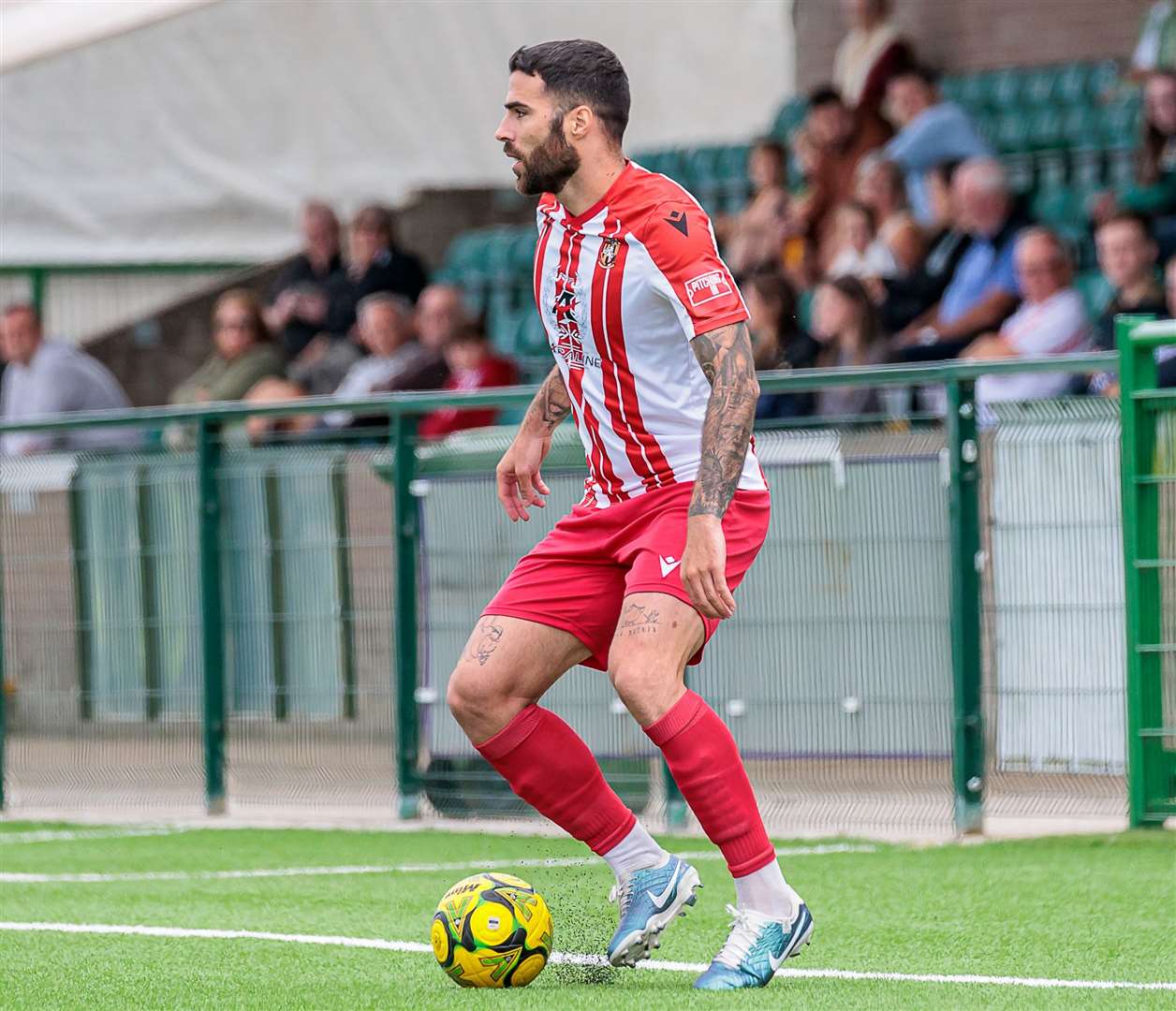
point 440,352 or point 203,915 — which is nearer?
point 203,915

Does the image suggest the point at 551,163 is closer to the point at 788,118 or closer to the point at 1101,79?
the point at 1101,79

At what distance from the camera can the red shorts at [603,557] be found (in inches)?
206

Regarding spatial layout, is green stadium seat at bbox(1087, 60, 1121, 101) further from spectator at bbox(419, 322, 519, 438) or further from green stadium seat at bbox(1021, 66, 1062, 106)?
spectator at bbox(419, 322, 519, 438)

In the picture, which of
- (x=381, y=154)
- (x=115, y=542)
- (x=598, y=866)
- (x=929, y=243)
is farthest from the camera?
(x=381, y=154)

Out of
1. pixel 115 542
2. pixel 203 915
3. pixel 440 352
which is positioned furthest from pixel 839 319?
pixel 203 915

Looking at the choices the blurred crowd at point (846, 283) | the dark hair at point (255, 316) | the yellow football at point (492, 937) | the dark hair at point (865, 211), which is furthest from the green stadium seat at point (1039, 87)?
the yellow football at point (492, 937)

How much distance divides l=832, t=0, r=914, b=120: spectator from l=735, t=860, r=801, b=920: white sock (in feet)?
36.0

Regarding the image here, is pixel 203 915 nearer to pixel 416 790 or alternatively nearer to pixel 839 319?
pixel 416 790

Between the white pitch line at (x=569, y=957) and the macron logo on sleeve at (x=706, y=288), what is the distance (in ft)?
5.22

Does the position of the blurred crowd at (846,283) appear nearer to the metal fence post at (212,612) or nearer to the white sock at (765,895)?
the metal fence post at (212,612)

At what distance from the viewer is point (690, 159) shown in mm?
17500

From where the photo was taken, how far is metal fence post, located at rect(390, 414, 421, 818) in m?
9.70

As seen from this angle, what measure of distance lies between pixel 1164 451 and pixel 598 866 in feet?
8.14

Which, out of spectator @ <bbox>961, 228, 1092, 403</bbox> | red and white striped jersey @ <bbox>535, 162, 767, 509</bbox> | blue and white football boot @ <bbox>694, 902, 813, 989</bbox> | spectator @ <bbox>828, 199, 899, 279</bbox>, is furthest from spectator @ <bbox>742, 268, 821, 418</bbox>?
blue and white football boot @ <bbox>694, 902, 813, 989</bbox>
